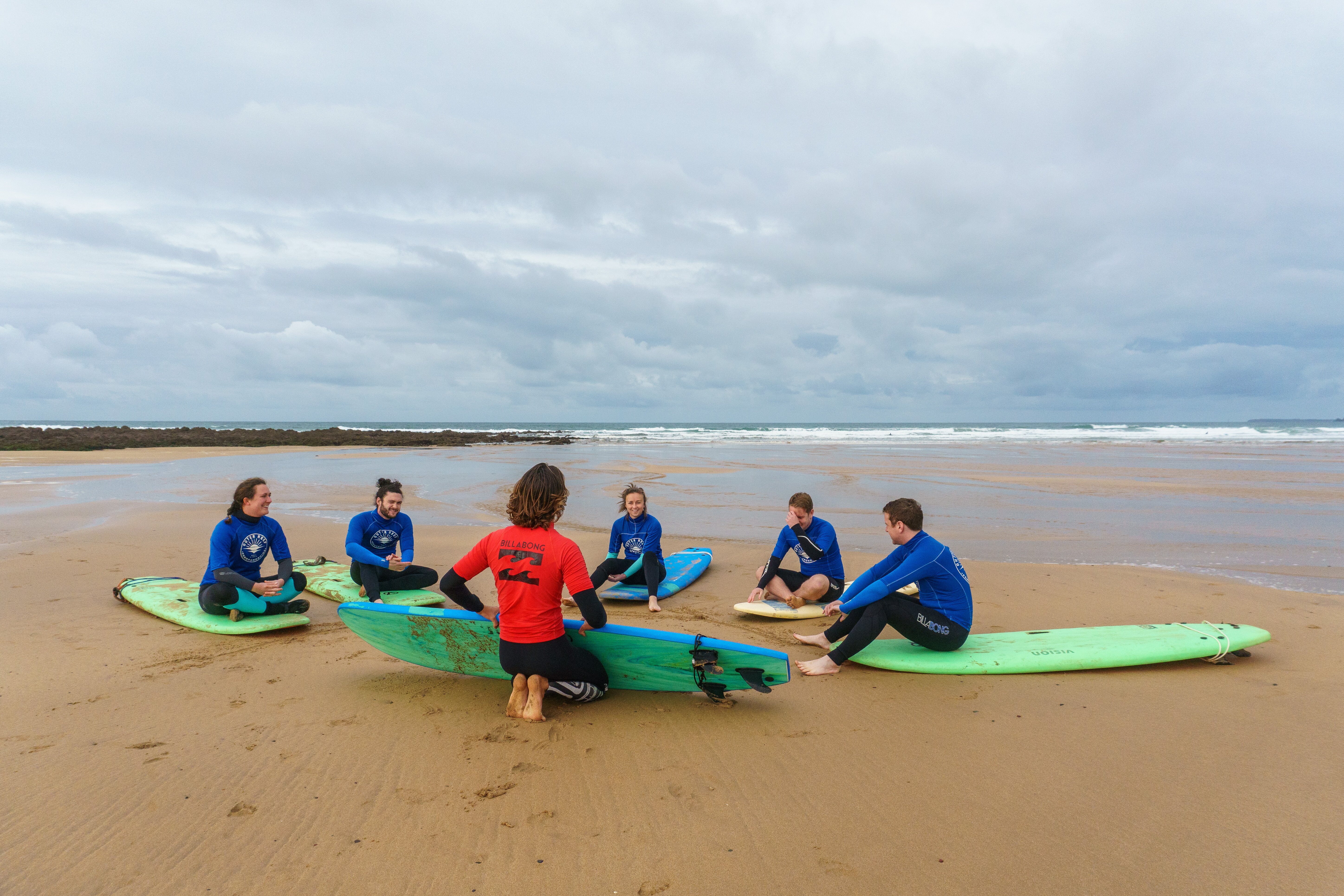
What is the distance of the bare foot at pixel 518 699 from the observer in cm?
387

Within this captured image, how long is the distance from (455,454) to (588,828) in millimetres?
28766

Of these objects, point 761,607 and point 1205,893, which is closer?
point 1205,893

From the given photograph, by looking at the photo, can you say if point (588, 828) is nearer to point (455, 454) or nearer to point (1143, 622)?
point (1143, 622)

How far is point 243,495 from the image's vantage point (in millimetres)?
5633

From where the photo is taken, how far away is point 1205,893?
252 centimetres

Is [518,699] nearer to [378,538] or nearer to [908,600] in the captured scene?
[908,600]

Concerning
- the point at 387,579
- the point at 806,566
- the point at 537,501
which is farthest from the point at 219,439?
the point at 537,501

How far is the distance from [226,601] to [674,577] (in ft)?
13.9

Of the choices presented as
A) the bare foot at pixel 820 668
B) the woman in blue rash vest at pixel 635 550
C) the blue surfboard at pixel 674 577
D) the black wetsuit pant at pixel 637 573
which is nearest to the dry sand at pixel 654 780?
the bare foot at pixel 820 668

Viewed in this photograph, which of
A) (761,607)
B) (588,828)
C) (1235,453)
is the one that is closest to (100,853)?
(588,828)

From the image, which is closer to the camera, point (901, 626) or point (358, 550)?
point (901, 626)

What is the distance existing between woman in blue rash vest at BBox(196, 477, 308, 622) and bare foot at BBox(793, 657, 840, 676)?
169 inches

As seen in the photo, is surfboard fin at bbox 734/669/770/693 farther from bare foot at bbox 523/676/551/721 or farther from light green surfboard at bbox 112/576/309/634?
light green surfboard at bbox 112/576/309/634

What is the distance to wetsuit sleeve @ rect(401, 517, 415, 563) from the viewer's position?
6.92m
